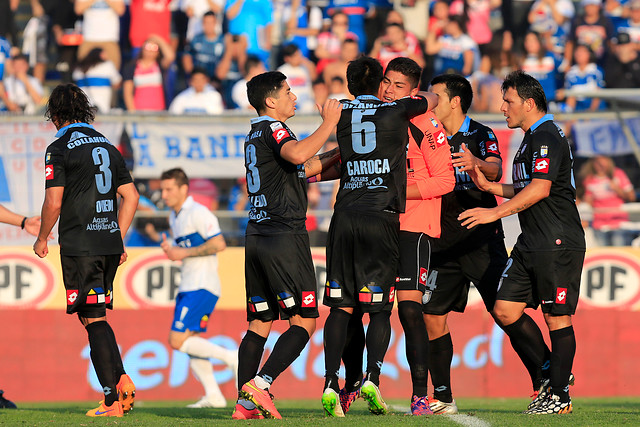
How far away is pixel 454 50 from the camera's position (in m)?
15.8

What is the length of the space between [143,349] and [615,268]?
6.19 m

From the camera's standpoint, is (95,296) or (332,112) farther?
(95,296)

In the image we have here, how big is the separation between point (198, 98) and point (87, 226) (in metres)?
7.39

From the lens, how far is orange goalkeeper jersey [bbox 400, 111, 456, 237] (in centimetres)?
739

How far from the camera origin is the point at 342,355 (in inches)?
297

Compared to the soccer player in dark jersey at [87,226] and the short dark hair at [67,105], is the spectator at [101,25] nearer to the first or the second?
the short dark hair at [67,105]

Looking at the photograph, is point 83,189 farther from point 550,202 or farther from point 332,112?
point 550,202

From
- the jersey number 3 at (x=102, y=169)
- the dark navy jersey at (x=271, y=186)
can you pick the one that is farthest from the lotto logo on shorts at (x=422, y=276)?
the jersey number 3 at (x=102, y=169)

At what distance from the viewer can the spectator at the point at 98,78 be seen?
1511 cm

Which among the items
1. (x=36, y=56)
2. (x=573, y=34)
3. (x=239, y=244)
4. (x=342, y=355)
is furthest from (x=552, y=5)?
(x=342, y=355)

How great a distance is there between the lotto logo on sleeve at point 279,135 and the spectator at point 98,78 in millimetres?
8444

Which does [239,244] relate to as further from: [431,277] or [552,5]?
[552,5]

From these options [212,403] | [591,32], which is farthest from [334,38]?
[212,403]

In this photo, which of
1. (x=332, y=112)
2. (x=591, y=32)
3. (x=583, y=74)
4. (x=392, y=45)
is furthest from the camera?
(x=591, y=32)
